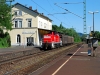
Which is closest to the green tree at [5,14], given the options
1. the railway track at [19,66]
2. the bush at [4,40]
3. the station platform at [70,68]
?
the bush at [4,40]

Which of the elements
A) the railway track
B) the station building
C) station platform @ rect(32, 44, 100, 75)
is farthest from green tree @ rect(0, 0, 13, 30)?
station platform @ rect(32, 44, 100, 75)

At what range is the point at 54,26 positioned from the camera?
149 metres

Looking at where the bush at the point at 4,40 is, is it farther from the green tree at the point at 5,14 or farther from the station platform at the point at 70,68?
the station platform at the point at 70,68

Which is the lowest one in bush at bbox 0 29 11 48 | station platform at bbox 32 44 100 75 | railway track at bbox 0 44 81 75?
railway track at bbox 0 44 81 75

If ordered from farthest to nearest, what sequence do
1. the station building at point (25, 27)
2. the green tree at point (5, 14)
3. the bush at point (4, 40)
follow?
1. the station building at point (25, 27)
2. the green tree at point (5, 14)
3. the bush at point (4, 40)

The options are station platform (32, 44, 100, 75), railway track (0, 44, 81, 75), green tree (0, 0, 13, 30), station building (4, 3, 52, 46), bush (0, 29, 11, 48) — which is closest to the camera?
station platform (32, 44, 100, 75)

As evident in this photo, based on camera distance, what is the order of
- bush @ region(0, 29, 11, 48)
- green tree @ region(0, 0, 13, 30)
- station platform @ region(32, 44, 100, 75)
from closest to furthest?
1. station platform @ region(32, 44, 100, 75)
2. bush @ region(0, 29, 11, 48)
3. green tree @ region(0, 0, 13, 30)

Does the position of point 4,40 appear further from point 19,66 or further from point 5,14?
point 19,66

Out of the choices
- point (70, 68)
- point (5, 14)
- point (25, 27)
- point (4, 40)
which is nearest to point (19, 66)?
point (70, 68)

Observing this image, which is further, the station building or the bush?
the station building

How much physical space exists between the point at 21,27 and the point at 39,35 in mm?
5791

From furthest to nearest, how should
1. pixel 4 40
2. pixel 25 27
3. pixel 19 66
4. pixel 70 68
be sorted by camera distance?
pixel 25 27 → pixel 4 40 → pixel 19 66 → pixel 70 68

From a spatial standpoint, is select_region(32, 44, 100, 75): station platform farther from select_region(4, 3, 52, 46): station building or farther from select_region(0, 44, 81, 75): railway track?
select_region(4, 3, 52, 46): station building

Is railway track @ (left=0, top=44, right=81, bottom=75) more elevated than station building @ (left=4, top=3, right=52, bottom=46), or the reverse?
station building @ (left=4, top=3, right=52, bottom=46)
